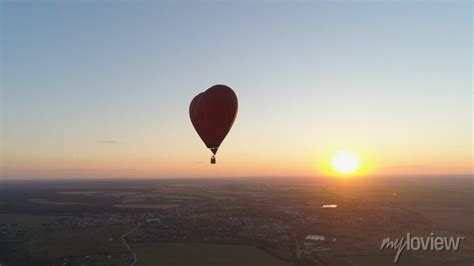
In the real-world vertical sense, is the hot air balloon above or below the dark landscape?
above

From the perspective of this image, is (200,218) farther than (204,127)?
Yes

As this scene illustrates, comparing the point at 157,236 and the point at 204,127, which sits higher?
the point at 204,127

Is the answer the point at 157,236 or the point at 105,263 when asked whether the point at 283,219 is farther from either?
the point at 105,263

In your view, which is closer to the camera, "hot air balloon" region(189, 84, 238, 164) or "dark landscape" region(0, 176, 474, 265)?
"hot air balloon" region(189, 84, 238, 164)

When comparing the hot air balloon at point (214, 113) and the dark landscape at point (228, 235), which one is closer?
the hot air balloon at point (214, 113)

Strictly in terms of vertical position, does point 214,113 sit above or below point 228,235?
above

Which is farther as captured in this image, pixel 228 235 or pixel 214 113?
pixel 228 235

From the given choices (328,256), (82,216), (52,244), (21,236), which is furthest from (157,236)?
(82,216)

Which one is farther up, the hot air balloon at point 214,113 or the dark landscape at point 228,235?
the hot air balloon at point 214,113
